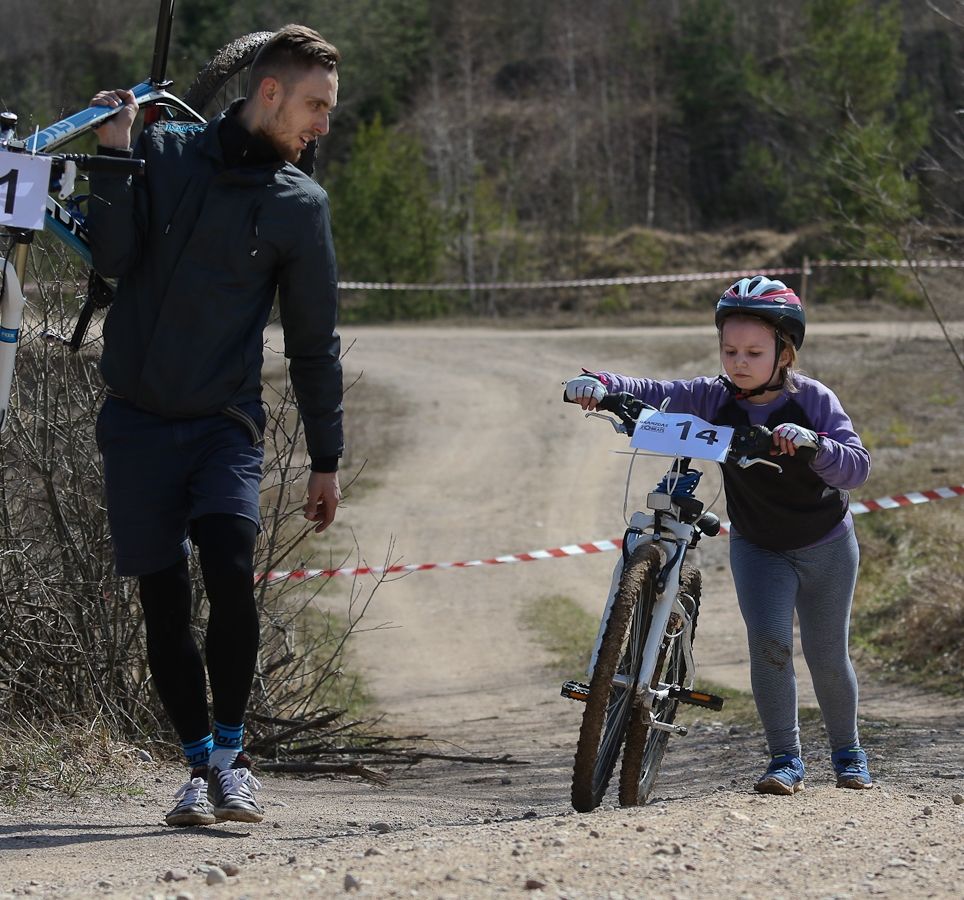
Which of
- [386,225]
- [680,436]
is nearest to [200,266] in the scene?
[680,436]

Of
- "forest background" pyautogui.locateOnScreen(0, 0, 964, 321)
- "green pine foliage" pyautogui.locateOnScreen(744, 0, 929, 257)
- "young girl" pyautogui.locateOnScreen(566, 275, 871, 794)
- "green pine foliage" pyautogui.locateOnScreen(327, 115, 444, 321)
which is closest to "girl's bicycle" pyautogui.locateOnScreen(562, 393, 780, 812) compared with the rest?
"young girl" pyautogui.locateOnScreen(566, 275, 871, 794)

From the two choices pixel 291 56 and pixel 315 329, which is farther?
pixel 315 329

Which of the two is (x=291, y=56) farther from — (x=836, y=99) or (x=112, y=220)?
(x=836, y=99)

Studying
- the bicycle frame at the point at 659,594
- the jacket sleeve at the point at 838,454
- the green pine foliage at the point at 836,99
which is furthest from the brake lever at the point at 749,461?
the green pine foliage at the point at 836,99

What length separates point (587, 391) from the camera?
475cm

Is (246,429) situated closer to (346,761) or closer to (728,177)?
(346,761)

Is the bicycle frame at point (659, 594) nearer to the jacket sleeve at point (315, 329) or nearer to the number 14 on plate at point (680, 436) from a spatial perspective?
the number 14 on plate at point (680, 436)

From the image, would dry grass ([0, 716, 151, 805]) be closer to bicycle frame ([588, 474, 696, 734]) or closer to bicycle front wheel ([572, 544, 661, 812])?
bicycle front wheel ([572, 544, 661, 812])

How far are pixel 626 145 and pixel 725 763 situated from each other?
152ft

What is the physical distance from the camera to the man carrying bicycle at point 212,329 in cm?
414

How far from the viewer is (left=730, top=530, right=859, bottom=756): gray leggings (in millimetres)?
4852

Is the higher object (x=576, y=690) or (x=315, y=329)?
(x=315, y=329)

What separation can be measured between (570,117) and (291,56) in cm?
4681

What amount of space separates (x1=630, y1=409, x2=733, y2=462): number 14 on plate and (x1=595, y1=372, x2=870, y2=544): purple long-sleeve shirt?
24cm
